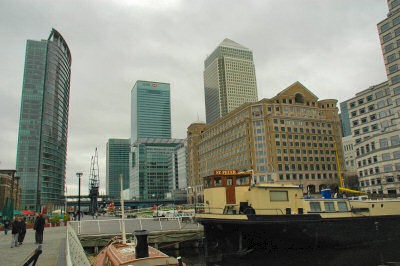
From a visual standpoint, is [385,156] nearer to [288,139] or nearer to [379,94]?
[379,94]

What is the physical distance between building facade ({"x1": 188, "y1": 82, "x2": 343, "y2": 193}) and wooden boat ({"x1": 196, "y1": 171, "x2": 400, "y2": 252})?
71575 millimetres

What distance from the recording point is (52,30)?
177m

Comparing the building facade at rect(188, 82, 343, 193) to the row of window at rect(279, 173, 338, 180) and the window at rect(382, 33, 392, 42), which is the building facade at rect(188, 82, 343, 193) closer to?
the row of window at rect(279, 173, 338, 180)

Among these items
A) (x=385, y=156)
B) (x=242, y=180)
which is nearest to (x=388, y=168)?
(x=385, y=156)

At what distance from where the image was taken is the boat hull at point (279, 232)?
898 inches

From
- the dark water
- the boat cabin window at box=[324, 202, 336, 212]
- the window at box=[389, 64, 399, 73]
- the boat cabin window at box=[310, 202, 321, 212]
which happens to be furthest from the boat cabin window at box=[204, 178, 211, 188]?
the window at box=[389, 64, 399, 73]

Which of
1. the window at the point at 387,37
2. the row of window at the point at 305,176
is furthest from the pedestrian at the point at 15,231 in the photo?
the row of window at the point at 305,176

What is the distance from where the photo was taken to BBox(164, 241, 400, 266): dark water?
21172mm

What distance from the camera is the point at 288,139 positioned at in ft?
343

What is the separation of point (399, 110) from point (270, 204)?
2596 inches

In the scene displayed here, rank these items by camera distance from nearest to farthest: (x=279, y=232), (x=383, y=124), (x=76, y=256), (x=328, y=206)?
(x=76, y=256) < (x=279, y=232) < (x=328, y=206) < (x=383, y=124)

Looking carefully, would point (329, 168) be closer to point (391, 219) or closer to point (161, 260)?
point (391, 219)

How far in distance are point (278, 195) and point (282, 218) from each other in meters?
2.33

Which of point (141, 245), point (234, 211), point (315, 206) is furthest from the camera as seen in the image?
point (315, 206)
